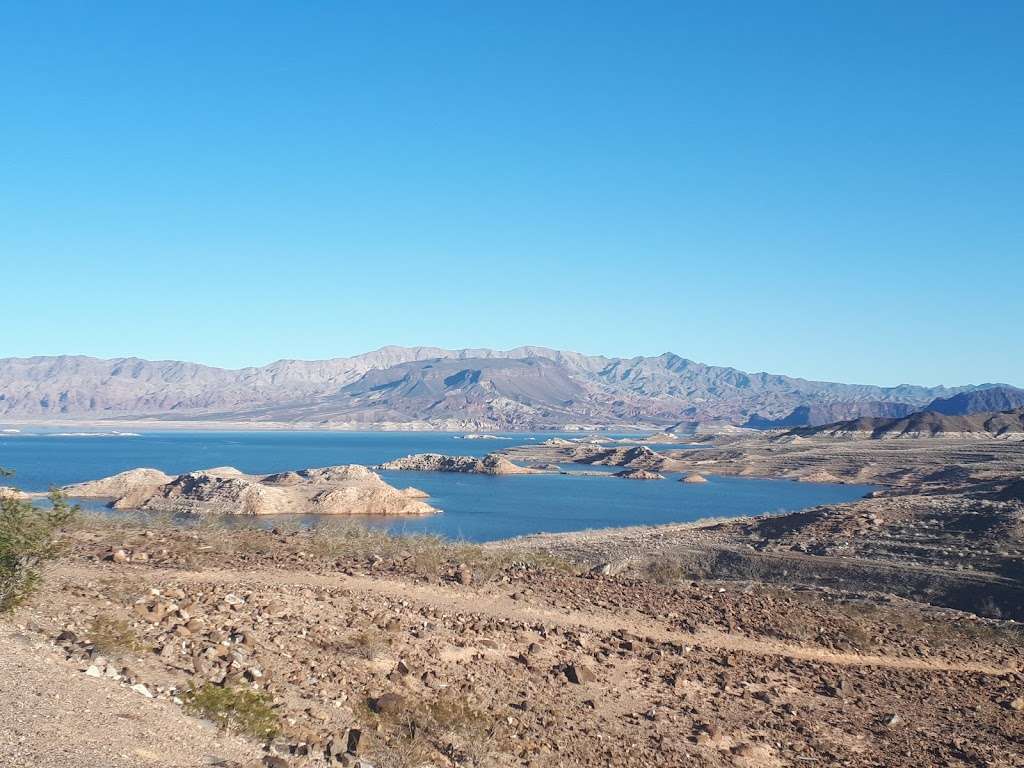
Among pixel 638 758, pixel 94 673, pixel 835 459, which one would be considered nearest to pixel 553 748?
pixel 638 758

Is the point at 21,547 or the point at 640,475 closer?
the point at 21,547

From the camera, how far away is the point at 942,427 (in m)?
137

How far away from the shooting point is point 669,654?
1291cm

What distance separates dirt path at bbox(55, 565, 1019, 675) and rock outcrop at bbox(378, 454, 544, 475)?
89069mm

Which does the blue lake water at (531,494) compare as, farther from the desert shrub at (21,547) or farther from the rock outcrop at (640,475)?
the desert shrub at (21,547)

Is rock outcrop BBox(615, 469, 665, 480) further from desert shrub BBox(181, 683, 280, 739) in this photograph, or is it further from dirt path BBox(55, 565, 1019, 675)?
desert shrub BBox(181, 683, 280, 739)

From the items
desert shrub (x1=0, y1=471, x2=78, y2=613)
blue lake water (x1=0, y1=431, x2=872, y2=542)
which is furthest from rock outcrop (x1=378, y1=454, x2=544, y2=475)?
desert shrub (x1=0, y1=471, x2=78, y2=613)

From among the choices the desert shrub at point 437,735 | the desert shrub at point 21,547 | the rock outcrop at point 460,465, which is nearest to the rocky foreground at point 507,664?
the desert shrub at point 437,735

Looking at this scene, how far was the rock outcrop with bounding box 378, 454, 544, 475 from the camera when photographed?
106 m

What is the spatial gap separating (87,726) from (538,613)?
27.5 ft

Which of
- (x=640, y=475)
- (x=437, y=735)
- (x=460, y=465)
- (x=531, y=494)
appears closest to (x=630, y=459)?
(x=640, y=475)

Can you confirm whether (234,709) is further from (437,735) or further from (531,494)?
(531,494)

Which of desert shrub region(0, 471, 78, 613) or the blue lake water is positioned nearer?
desert shrub region(0, 471, 78, 613)

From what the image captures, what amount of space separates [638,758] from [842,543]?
25126 mm
